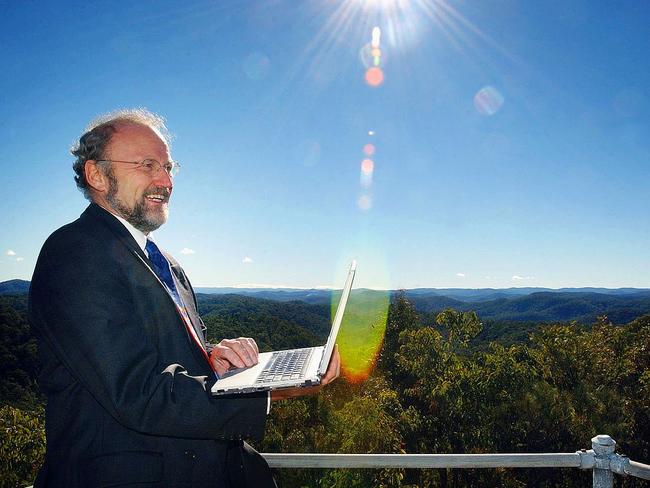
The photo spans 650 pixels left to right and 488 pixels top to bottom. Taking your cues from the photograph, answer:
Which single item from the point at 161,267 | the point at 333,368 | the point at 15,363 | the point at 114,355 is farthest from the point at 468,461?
the point at 15,363

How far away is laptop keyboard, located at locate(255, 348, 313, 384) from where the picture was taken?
108cm

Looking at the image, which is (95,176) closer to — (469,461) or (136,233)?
(136,233)

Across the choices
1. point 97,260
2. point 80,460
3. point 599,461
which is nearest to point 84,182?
point 97,260

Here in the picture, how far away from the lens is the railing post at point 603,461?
7.13 feet

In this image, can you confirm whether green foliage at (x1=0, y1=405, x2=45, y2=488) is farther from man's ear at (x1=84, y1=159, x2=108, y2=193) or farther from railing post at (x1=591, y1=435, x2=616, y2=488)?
railing post at (x1=591, y1=435, x2=616, y2=488)

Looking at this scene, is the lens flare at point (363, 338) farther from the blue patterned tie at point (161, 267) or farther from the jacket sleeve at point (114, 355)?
the jacket sleeve at point (114, 355)

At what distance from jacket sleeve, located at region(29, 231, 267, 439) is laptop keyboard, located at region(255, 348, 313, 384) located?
6 centimetres

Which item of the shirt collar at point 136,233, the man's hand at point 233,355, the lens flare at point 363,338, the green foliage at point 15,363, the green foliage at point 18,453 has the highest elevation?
the shirt collar at point 136,233

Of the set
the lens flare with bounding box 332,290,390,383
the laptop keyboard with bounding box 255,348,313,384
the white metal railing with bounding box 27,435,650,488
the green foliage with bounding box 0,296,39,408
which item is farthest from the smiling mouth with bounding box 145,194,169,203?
the green foliage with bounding box 0,296,39,408

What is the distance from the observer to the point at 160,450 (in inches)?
44.7

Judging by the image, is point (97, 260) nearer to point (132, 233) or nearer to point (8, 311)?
point (132, 233)

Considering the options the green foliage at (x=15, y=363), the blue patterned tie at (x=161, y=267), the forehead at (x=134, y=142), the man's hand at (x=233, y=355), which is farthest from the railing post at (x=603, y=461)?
the green foliage at (x=15, y=363)

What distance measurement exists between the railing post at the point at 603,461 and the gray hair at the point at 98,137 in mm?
2550

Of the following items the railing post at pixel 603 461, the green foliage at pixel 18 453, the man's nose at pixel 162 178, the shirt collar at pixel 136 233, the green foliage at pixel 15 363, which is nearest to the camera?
the shirt collar at pixel 136 233
